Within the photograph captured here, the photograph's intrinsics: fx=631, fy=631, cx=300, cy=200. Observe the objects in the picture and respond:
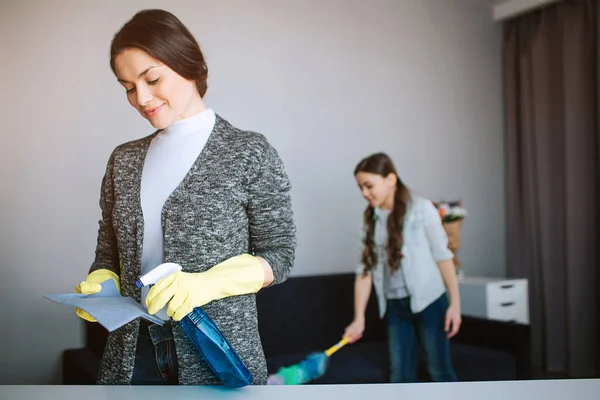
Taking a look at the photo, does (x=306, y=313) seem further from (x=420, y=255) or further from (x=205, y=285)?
(x=205, y=285)

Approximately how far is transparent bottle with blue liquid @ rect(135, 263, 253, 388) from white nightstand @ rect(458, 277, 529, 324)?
213 cm

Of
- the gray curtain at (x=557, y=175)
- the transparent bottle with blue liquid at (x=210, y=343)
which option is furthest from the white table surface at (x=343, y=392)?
the gray curtain at (x=557, y=175)

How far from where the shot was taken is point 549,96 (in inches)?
126

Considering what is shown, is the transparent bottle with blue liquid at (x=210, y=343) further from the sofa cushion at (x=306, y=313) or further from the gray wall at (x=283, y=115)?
the sofa cushion at (x=306, y=313)

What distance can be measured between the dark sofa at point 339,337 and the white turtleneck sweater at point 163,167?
4.15ft

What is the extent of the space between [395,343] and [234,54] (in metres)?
1.18

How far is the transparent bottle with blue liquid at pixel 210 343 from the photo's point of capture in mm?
905

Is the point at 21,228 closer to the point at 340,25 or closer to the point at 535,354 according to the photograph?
the point at 340,25

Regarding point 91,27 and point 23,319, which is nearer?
point 23,319

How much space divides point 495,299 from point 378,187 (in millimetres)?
1001

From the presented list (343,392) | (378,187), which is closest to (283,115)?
(378,187)

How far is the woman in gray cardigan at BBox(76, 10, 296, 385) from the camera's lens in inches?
39.8

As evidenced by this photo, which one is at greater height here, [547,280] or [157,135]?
[157,135]

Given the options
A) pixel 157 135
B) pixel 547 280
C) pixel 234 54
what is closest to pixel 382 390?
pixel 157 135
